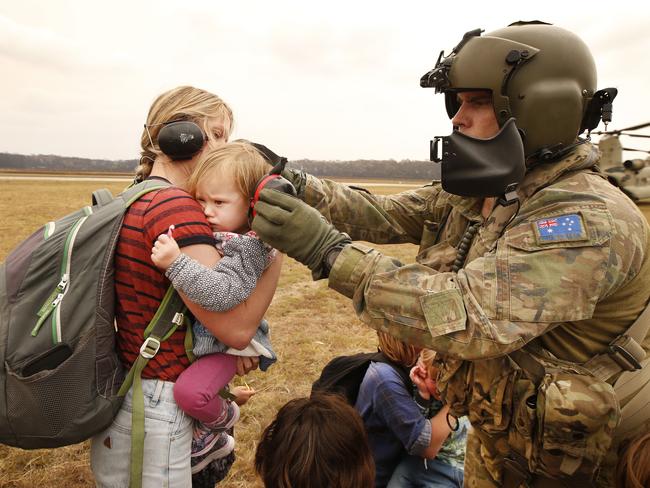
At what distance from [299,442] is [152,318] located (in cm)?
83

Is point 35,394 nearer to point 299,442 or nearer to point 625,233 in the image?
point 299,442

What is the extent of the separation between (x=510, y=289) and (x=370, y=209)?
1395mm

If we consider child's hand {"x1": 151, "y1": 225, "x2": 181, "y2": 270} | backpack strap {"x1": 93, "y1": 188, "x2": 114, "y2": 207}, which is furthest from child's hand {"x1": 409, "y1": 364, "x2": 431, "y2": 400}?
backpack strap {"x1": 93, "y1": 188, "x2": 114, "y2": 207}

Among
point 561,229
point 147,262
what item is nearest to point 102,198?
point 147,262

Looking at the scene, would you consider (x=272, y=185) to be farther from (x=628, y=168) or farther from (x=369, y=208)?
(x=628, y=168)

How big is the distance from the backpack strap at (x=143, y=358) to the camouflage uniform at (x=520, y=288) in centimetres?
65

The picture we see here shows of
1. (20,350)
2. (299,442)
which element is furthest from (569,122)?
(20,350)

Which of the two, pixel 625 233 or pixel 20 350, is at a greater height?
→ pixel 625 233

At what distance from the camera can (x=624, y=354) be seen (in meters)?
1.97

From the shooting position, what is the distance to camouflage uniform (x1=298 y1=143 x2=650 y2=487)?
1677 millimetres

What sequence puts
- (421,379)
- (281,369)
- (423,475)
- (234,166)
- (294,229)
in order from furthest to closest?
1. (281,369)
2. (423,475)
3. (421,379)
4. (234,166)
5. (294,229)

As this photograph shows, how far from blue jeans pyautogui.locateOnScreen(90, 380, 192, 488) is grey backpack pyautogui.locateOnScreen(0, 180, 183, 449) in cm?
13

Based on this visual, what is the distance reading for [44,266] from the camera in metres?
1.74

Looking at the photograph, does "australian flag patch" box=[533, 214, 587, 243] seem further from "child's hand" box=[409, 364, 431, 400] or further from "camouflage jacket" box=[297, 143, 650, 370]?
"child's hand" box=[409, 364, 431, 400]
